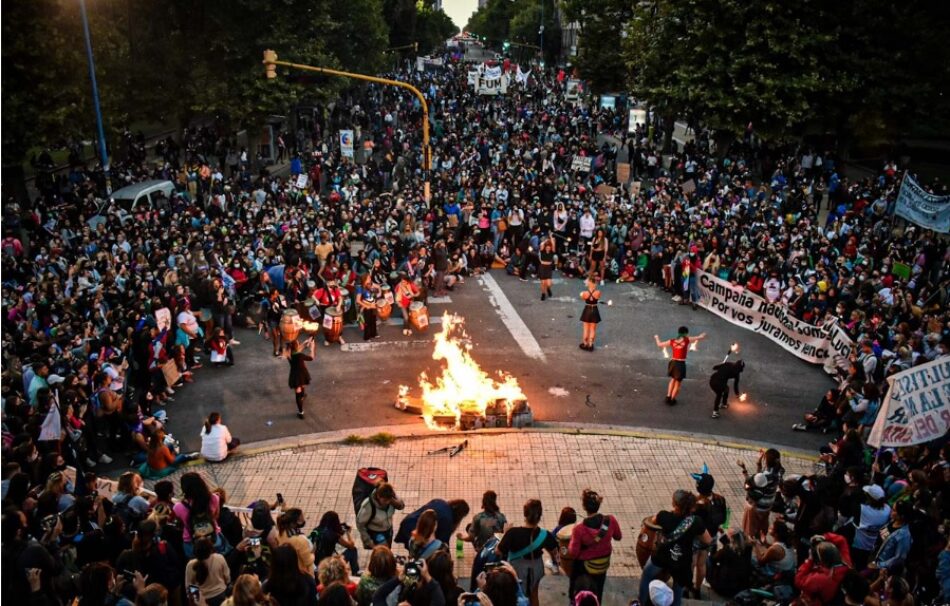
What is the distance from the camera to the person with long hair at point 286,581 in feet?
20.7

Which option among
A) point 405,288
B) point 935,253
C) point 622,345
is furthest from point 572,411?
point 935,253

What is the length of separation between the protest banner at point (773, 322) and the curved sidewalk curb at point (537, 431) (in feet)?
11.5

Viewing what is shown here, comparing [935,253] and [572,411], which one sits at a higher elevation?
[935,253]

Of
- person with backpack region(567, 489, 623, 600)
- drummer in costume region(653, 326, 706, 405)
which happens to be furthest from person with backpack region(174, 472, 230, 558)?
drummer in costume region(653, 326, 706, 405)

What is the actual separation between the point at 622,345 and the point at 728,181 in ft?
41.5

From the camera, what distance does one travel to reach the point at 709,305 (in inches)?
738

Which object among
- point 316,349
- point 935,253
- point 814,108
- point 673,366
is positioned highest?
point 814,108

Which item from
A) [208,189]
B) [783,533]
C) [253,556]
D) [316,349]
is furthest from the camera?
[208,189]

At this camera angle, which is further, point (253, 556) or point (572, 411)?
point (572, 411)

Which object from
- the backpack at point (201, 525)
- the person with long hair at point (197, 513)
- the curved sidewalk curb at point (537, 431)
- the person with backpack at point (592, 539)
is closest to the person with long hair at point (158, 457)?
the curved sidewalk curb at point (537, 431)

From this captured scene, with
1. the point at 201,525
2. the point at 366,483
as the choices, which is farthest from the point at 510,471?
the point at 201,525

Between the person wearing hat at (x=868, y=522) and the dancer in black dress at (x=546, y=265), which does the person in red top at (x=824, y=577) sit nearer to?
the person wearing hat at (x=868, y=522)

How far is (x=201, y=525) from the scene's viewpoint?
7.81 metres

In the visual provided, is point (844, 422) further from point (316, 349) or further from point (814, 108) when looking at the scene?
point (814, 108)
